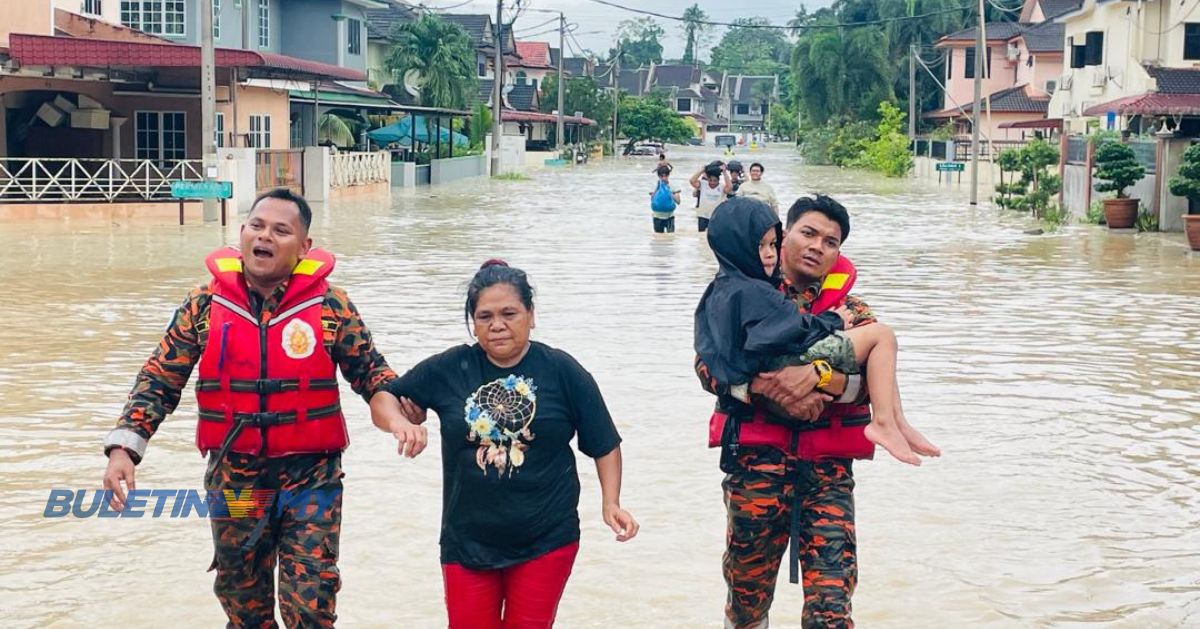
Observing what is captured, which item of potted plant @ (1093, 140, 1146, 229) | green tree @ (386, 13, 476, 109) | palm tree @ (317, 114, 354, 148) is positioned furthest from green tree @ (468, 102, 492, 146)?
potted plant @ (1093, 140, 1146, 229)

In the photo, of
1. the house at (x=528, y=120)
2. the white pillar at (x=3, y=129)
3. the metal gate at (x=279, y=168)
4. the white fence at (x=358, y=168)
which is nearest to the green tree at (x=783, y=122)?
the house at (x=528, y=120)

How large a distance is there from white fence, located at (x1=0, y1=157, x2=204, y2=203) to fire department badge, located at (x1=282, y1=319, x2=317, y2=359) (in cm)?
2572

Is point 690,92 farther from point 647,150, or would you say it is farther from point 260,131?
point 260,131

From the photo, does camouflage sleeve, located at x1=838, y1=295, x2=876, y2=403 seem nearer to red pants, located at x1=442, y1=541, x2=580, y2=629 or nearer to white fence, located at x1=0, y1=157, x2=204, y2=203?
red pants, located at x1=442, y1=541, x2=580, y2=629

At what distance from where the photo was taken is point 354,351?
4984 mm

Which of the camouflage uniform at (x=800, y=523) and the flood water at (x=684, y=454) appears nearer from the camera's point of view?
the camouflage uniform at (x=800, y=523)

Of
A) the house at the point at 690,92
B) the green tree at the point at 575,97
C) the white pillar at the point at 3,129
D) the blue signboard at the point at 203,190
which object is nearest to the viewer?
the blue signboard at the point at 203,190

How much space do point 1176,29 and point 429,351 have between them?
101ft

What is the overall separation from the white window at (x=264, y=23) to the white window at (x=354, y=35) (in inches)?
139

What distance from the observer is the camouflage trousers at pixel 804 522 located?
16.2ft

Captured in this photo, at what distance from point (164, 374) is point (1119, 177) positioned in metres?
26.1

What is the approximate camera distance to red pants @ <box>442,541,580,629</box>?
4.61 meters

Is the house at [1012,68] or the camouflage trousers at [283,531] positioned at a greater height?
the house at [1012,68]

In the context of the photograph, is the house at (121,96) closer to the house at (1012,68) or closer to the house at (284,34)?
the house at (284,34)
